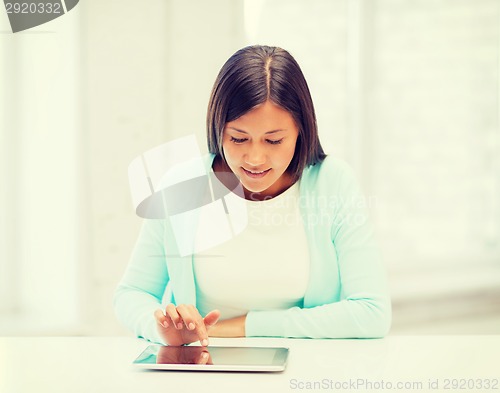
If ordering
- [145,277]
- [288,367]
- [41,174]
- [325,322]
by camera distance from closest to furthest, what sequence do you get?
1. [288,367]
2. [325,322]
3. [145,277]
4. [41,174]

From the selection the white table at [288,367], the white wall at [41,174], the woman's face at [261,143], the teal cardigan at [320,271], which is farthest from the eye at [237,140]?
the white wall at [41,174]

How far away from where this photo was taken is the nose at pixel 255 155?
1263 millimetres

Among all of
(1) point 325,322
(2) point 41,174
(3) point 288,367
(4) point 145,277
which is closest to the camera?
(3) point 288,367

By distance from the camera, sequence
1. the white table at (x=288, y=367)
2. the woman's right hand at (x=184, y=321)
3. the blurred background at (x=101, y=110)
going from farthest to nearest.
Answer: the blurred background at (x=101, y=110), the woman's right hand at (x=184, y=321), the white table at (x=288, y=367)

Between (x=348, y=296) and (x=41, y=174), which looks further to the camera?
(x=41, y=174)

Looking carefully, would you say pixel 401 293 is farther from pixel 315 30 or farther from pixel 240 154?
pixel 240 154

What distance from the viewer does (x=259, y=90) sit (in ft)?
4.06

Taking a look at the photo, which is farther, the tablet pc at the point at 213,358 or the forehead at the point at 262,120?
the forehead at the point at 262,120

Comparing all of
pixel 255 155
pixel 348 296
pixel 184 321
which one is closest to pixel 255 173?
pixel 255 155

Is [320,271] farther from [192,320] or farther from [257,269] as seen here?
[192,320]

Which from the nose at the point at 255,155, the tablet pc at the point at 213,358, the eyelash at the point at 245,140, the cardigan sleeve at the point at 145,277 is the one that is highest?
the eyelash at the point at 245,140

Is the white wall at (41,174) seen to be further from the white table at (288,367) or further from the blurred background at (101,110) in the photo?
the white table at (288,367)

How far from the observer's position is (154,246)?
132 centimetres

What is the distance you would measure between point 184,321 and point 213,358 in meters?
0.07
